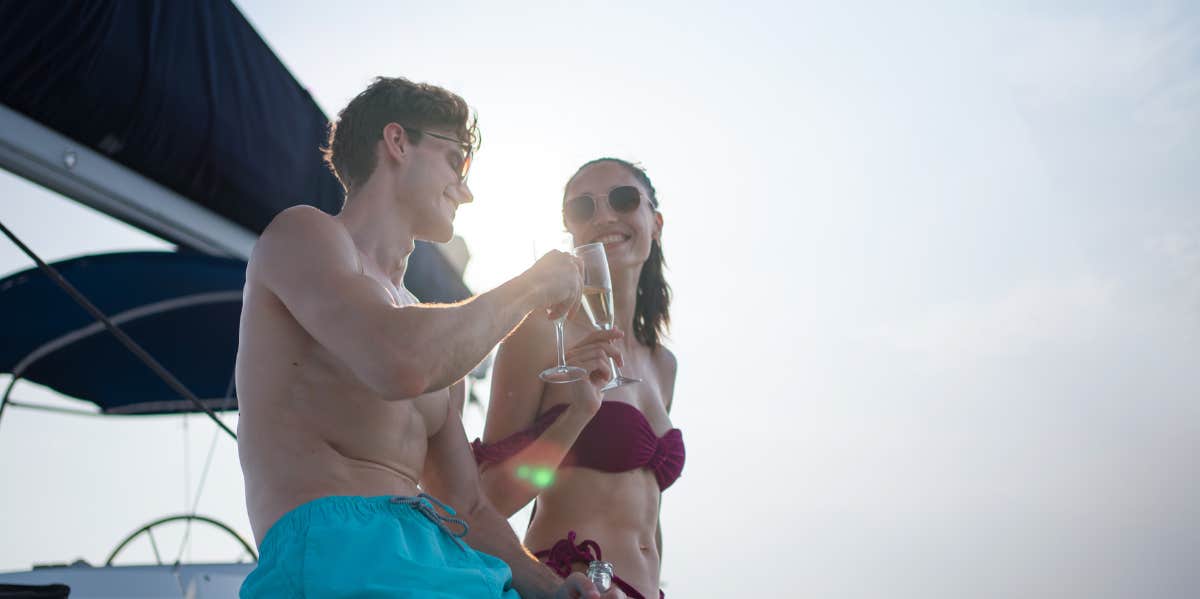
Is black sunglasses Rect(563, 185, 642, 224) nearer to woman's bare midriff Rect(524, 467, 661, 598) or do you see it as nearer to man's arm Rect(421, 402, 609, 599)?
woman's bare midriff Rect(524, 467, 661, 598)

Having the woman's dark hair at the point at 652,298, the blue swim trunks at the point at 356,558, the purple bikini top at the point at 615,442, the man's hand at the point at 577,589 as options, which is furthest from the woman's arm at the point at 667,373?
the blue swim trunks at the point at 356,558

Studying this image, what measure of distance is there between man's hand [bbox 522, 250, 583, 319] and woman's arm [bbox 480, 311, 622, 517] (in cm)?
37

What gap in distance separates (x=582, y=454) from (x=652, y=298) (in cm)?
116

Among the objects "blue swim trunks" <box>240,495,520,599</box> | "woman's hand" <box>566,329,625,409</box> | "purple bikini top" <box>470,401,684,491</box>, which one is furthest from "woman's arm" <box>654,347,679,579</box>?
"blue swim trunks" <box>240,495,520,599</box>

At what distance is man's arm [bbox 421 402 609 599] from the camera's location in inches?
72.4

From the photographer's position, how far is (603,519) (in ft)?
8.21

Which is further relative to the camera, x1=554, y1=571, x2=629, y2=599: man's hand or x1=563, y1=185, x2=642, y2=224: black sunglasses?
x1=563, y1=185, x2=642, y2=224: black sunglasses

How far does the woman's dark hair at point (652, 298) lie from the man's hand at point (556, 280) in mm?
1530

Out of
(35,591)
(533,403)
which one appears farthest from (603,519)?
(35,591)

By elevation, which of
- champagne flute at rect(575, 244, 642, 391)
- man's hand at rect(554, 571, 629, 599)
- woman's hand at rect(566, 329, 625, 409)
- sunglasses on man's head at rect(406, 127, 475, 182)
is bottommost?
man's hand at rect(554, 571, 629, 599)

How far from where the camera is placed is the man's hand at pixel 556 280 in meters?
1.68

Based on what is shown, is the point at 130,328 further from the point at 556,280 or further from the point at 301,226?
the point at 556,280

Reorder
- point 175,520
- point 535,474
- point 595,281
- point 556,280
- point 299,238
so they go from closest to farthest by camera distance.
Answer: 1. point 299,238
2. point 556,280
3. point 595,281
4. point 535,474
5. point 175,520

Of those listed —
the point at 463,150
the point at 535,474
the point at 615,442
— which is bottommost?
the point at 535,474
